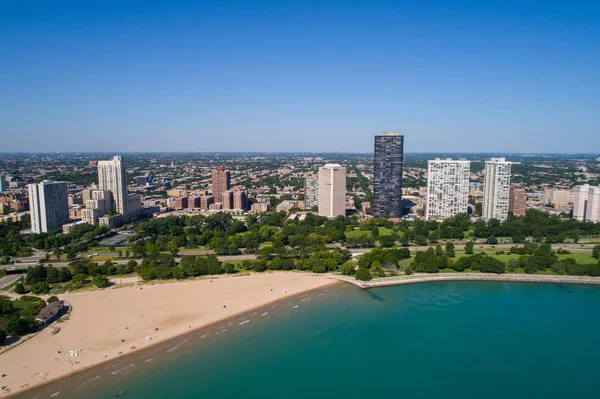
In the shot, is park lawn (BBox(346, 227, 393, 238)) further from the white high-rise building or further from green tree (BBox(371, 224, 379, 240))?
the white high-rise building

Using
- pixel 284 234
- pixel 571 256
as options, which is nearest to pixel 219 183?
pixel 284 234

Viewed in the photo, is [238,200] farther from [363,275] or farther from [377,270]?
[363,275]

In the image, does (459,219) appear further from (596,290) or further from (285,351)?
(285,351)

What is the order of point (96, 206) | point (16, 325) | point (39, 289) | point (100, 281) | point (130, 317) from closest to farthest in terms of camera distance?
point (16, 325)
point (130, 317)
point (39, 289)
point (100, 281)
point (96, 206)

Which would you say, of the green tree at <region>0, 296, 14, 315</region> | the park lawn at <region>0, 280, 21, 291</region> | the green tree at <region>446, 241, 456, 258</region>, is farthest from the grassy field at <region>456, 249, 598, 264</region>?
the park lawn at <region>0, 280, 21, 291</region>

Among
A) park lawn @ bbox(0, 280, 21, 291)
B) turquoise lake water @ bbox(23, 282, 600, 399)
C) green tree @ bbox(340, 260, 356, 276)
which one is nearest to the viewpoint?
turquoise lake water @ bbox(23, 282, 600, 399)
